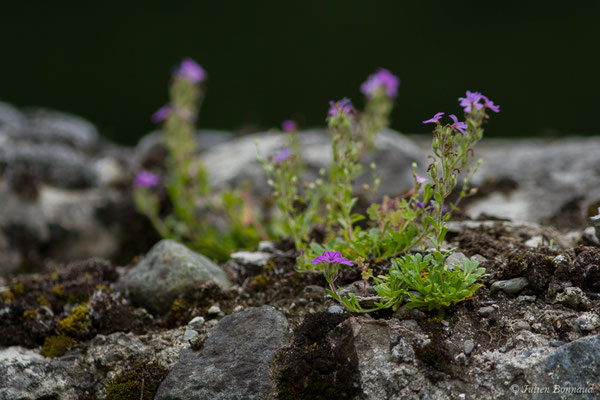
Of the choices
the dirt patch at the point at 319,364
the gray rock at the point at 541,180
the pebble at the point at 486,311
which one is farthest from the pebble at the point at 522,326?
the gray rock at the point at 541,180

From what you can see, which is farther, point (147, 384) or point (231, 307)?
point (231, 307)

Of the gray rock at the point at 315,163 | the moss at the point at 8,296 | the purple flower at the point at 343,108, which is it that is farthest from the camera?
the gray rock at the point at 315,163

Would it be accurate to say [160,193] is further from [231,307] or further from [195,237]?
[231,307]

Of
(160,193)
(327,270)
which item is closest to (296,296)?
(327,270)

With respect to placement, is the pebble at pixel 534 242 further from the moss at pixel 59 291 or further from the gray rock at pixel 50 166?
the gray rock at pixel 50 166

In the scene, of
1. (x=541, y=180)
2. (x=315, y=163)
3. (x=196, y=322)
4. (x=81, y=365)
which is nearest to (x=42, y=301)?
(x=81, y=365)

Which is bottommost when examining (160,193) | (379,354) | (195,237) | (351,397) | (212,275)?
(351,397)
